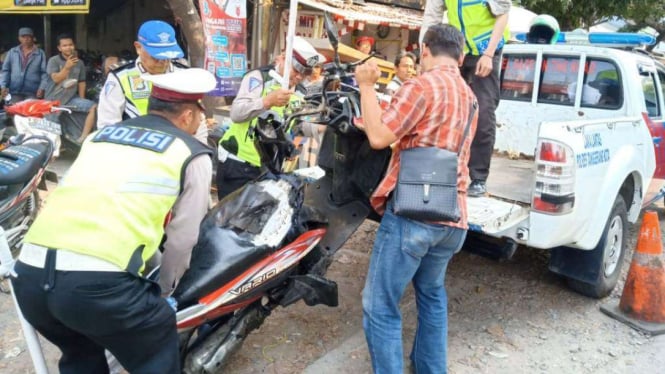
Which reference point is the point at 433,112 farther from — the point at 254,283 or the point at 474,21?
the point at 474,21

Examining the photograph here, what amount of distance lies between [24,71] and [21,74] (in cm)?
6

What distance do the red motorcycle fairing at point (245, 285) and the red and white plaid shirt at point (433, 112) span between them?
2.41 ft

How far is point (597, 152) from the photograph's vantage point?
12.1 ft

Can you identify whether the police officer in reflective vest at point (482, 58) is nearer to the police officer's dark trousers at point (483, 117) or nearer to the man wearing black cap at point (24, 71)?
the police officer's dark trousers at point (483, 117)

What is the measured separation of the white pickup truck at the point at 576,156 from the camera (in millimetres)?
3398

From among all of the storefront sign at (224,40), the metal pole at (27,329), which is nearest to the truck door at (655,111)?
the metal pole at (27,329)

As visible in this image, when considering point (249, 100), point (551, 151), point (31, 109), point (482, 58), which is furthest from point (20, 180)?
point (551, 151)

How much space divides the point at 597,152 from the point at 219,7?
5558mm

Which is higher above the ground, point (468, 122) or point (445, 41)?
point (445, 41)

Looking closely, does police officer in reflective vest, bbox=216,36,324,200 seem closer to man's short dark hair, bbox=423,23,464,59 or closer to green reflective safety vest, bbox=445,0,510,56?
green reflective safety vest, bbox=445,0,510,56

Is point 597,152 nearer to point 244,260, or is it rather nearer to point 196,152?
point 244,260

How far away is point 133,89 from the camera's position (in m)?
3.75

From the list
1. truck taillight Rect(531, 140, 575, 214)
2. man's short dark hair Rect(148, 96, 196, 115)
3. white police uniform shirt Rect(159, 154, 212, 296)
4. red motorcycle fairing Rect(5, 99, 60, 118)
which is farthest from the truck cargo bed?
red motorcycle fairing Rect(5, 99, 60, 118)

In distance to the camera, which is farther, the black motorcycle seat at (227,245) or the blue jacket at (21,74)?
the blue jacket at (21,74)
